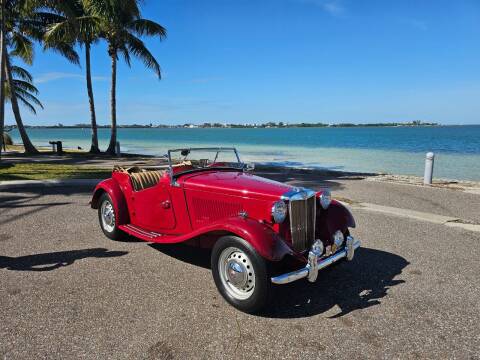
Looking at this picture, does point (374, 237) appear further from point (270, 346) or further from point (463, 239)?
point (270, 346)

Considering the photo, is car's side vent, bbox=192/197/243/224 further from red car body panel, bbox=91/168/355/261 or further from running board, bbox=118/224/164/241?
running board, bbox=118/224/164/241

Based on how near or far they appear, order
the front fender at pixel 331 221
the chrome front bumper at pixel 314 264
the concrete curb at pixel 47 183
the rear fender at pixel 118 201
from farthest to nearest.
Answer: the concrete curb at pixel 47 183
the rear fender at pixel 118 201
the front fender at pixel 331 221
the chrome front bumper at pixel 314 264

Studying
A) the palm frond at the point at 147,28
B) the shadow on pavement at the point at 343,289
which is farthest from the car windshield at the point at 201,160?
the palm frond at the point at 147,28

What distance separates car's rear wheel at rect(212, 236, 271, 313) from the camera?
3.23 metres

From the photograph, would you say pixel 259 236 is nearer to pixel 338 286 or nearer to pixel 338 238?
pixel 338 238

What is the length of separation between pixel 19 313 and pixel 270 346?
2304 millimetres

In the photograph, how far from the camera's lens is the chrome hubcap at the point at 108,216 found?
5.55 m

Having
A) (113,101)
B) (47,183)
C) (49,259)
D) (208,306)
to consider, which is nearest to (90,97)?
(113,101)

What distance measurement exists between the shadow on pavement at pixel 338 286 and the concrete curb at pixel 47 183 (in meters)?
6.37

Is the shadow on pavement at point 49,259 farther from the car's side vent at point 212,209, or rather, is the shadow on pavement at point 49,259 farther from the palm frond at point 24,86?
the palm frond at point 24,86

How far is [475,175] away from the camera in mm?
18750

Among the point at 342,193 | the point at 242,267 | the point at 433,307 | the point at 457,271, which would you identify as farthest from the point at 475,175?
the point at 242,267

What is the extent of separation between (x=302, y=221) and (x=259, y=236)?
2.42 feet

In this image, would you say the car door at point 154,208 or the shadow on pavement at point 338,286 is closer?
the shadow on pavement at point 338,286
